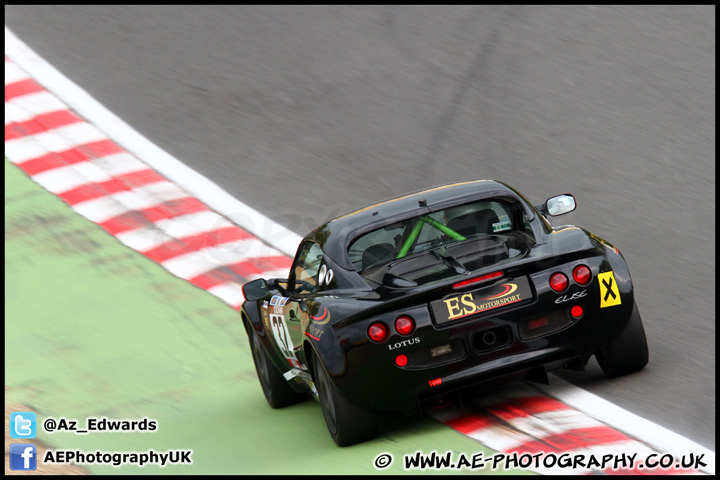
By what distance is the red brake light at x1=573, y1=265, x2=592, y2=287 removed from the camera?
5297 millimetres

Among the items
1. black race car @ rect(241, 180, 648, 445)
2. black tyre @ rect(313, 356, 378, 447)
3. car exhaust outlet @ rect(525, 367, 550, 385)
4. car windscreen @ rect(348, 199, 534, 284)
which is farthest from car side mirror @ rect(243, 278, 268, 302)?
Result: car exhaust outlet @ rect(525, 367, 550, 385)

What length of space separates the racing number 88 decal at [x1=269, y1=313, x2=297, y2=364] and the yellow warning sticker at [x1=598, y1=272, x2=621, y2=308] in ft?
6.12

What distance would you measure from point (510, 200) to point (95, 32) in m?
9.22

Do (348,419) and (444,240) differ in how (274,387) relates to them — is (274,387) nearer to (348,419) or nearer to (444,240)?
(348,419)

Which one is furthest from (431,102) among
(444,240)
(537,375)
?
(537,375)

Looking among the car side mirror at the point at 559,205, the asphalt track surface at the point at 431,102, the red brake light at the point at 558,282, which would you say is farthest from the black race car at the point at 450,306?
the asphalt track surface at the point at 431,102

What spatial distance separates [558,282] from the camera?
5250 millimetres

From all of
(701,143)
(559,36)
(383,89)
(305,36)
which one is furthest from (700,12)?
(305,36)

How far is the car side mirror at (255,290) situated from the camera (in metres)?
6.28

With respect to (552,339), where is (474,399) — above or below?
below

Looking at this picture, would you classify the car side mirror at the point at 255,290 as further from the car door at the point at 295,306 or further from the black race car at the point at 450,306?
the black race car at the point at 450,306

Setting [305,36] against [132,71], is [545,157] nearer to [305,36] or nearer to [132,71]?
[305,36]

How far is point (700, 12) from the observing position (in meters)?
11.8

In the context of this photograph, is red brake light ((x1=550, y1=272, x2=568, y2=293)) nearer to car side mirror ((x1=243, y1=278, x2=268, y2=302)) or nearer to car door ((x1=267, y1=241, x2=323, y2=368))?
car door ((x1=267, y1=241, x2=323, y2=368))
